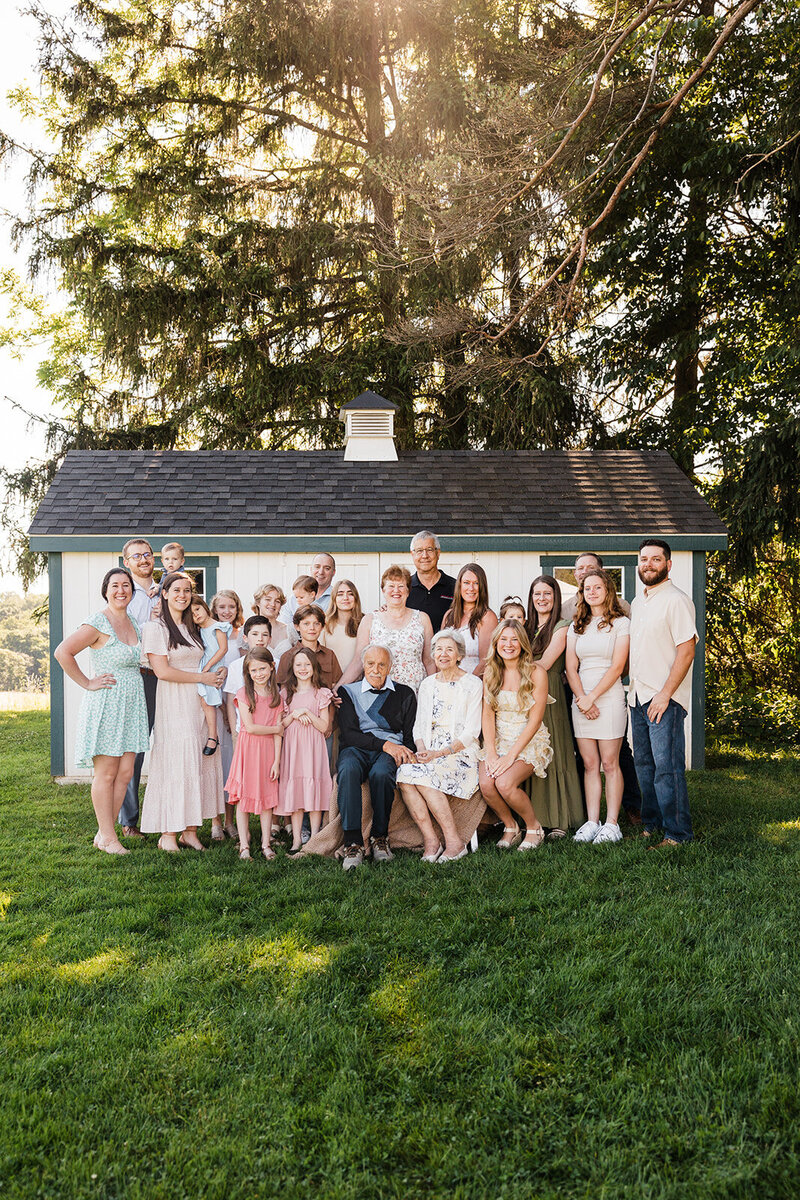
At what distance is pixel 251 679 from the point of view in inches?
215

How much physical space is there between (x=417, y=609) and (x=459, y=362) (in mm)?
8975

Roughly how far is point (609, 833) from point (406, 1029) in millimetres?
2682

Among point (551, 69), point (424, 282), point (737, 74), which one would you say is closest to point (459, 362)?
point (424, 282)

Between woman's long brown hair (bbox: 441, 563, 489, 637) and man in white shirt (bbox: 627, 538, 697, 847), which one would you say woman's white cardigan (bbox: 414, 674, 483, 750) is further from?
man in white shirt (bbox: 627, 538, 697, 847)

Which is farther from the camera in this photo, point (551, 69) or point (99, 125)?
point (99, 125)

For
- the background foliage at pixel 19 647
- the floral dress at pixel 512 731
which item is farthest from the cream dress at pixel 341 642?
the background foliage at pixel 19 647

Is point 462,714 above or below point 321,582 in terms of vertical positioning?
below

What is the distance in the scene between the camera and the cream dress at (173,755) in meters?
5.40

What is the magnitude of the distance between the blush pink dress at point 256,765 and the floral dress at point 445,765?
0.84 m

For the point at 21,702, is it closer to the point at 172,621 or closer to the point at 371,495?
the point at 371,495

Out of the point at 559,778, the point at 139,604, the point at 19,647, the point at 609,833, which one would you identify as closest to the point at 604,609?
the point at 559,778

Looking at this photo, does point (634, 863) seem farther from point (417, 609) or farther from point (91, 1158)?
point (91, 1158)

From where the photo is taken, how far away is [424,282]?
42.8ft

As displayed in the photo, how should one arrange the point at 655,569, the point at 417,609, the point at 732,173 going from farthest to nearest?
the point at 732,173, the point at 417,609, the point at 655,569
